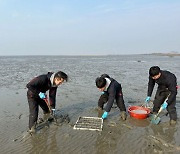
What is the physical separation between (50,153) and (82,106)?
3.79 m

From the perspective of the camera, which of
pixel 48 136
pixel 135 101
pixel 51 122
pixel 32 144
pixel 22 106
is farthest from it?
pixel 135 101

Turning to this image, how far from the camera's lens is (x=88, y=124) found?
646 cm

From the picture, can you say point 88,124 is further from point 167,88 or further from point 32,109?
point 167,88

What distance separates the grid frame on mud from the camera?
20.4ft

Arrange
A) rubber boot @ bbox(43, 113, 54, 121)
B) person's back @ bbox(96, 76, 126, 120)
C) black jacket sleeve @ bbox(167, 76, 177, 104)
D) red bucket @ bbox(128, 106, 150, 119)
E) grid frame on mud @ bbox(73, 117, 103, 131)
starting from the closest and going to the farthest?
person's back @ bbox(96, 76, 126, 120) → grid frame on mud @ bbox(73, 117, 103, 131) → black jacket sleeve @ bbox(167, 76, 177, 104) → rubber boot @ bbox(43, 113, 54, 121) → red bucket @ bbox(128, 106, 150, 119)

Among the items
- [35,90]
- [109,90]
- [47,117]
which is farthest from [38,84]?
[109,90]

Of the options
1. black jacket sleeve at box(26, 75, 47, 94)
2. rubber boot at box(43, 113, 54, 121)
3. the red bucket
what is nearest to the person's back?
the red bucket

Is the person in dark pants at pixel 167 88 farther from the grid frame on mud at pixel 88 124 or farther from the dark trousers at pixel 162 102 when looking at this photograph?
the grid frame on mud at pixel 88 124

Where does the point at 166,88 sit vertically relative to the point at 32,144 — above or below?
above

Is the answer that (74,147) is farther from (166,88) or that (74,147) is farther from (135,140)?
(166,88)

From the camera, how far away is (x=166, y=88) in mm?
6785

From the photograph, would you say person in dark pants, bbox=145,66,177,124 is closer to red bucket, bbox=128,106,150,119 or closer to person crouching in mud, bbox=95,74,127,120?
red bucket, bbox=128,106,150,119

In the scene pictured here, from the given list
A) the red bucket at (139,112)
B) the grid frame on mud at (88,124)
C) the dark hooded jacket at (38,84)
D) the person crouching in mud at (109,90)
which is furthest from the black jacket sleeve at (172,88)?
the dark hooded jacket at (38,84)

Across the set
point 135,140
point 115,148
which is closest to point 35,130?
point 115,148
